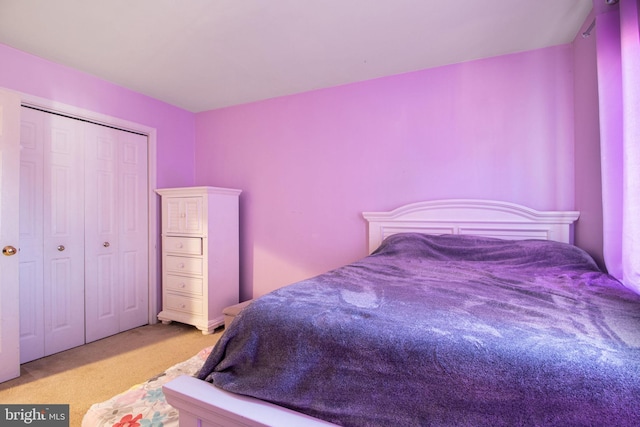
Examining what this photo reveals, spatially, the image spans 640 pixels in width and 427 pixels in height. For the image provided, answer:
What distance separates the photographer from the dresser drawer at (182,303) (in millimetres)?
2920

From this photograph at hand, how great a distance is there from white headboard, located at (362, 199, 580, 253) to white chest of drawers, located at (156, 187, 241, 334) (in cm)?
141

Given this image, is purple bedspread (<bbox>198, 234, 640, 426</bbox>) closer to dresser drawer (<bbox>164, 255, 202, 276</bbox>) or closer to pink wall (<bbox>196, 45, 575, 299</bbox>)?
pink wall (<bbox>196, 45, 575, 299</bbox>)

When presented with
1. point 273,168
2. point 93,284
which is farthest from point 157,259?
point 273,168

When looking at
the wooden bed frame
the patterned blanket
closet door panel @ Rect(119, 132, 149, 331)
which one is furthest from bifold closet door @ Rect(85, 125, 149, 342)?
the wooden bed frame

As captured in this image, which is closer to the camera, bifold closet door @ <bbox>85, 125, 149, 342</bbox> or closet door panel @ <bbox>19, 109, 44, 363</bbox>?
closet door panel @ <bbox>19, 109, 44, 363</bbox>

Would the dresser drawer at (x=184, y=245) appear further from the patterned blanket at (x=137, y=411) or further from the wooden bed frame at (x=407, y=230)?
the wooden bed frame at (x=407, y=230)

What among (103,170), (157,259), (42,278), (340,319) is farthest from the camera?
(157,259)

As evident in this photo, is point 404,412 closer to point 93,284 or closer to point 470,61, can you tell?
point 470,61

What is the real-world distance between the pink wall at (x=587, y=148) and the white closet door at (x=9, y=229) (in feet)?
12.0

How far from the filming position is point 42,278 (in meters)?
2.37

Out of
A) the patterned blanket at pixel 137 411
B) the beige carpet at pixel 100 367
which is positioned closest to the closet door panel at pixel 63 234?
the beige carpet at pixel 100 367

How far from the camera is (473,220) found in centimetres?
234

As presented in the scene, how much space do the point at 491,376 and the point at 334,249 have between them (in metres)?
2.17

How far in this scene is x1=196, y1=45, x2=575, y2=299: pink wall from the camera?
2.24 metres
